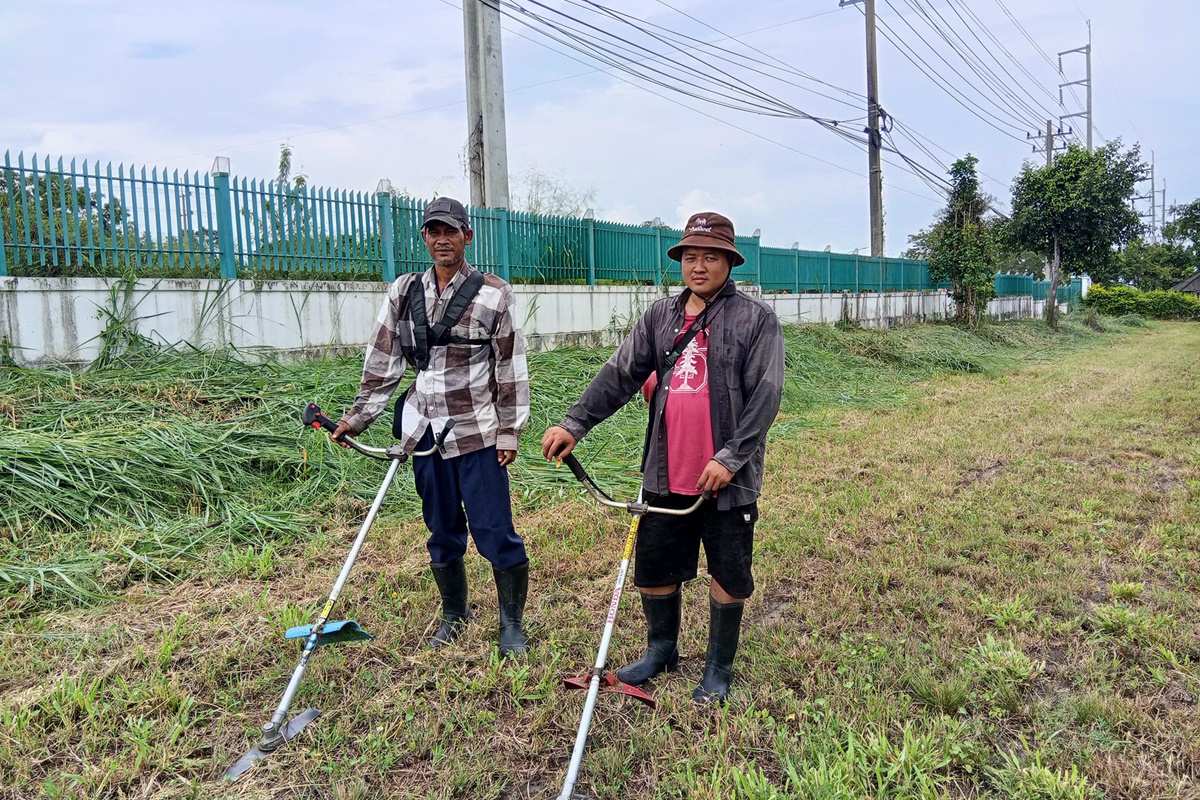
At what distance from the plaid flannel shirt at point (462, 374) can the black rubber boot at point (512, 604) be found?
51 cm

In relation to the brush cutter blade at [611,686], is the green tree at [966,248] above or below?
above

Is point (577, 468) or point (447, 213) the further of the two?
point (447, 213)

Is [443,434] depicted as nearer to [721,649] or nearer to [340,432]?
[340,432]

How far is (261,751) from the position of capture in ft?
7.69

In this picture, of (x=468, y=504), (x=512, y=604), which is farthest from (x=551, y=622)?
(x=468, y=504)

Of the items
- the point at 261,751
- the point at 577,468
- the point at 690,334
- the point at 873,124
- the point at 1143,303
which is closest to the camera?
the point at 261,751

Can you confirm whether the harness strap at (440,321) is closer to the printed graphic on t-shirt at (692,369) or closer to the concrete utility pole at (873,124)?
the printed graphic on t-shirt at (692,369)

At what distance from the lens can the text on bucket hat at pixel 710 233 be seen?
2523 millimetres

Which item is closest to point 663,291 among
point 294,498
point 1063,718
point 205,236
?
point 205,236

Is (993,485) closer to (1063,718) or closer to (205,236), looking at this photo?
(1063,718)

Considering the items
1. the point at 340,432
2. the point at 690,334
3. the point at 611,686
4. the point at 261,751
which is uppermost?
the point at 690,334

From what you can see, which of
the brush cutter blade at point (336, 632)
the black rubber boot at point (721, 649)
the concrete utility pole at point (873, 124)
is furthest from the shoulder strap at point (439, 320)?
the concrete utility pole at point (873, 124)

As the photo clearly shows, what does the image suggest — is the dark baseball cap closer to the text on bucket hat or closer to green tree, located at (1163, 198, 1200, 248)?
the text on bucket hat

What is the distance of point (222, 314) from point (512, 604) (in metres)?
4.59
